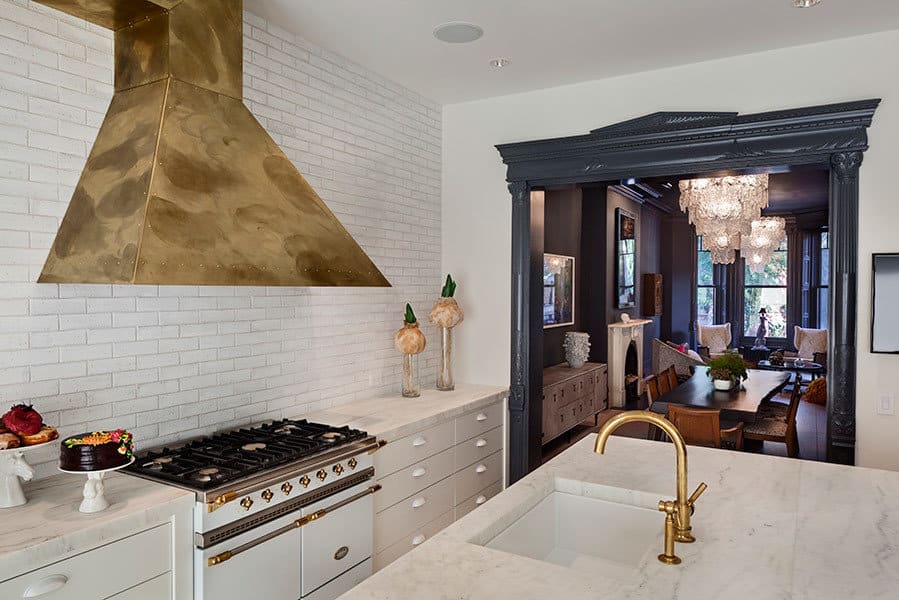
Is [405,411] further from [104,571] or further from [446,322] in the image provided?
[104,571]

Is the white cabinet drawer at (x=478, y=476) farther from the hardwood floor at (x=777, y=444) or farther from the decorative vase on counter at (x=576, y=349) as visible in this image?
the decorative vase on counter at (x=576, y=349)

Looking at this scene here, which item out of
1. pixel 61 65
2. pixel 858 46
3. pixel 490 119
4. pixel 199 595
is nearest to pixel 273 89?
pixel 61 65

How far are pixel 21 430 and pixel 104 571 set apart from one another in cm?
50

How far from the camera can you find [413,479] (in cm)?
338

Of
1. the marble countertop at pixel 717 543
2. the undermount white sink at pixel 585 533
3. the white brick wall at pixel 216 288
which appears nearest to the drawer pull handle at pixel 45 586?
the white brick wall at pixel 216 288

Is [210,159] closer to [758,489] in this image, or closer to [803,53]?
[758,489]

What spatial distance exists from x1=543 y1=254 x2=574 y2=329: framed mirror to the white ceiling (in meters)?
2.93

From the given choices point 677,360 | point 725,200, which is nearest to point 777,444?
point 677,360

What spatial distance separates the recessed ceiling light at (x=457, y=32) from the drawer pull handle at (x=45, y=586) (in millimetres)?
2759

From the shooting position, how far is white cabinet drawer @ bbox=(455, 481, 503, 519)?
3870mm

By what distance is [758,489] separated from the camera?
6.77ft

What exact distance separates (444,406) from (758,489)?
196 cm

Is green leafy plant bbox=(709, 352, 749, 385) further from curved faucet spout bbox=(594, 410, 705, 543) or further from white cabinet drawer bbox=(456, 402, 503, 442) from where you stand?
curved faucet spout bbox=(594, 410, 705, 543)

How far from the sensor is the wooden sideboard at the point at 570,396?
5617 mm
